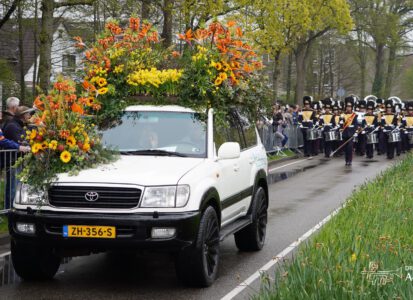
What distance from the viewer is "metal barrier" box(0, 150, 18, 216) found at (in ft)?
40.0

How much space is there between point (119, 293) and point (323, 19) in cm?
3263

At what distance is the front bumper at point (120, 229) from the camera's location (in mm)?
7578

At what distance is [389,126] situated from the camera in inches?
1293

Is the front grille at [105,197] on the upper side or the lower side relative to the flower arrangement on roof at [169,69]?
lower

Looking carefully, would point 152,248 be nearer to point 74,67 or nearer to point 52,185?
point 52,185

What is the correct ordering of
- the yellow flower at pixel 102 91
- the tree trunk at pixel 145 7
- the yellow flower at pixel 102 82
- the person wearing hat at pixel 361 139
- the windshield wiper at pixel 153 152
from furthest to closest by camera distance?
the person wearing hat at pixel 361 139
the tree trunk at pixel 145 7
the yellow flower at pixel 102 82
the yellow flower at pixel 102 91
the windshield wiper at pixel 153 152

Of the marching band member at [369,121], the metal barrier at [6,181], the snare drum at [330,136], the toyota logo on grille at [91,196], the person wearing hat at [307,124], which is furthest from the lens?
the marching band member at [369,121]

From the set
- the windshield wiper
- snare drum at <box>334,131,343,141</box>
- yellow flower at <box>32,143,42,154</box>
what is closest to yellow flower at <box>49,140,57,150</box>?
yellow flower at <box>32,143,42,154</box>

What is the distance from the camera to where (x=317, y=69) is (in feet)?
227

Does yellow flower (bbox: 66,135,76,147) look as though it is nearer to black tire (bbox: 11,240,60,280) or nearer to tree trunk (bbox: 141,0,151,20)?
black tire (bbox: 11,240,60,280)

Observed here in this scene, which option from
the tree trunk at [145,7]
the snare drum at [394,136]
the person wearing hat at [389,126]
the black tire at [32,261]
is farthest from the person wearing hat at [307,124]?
the black tire at [32,261]

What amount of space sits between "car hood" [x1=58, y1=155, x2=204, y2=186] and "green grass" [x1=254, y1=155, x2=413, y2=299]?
4.51 ft

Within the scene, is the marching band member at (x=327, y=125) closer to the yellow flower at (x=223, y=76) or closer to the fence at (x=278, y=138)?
the fence at (x=278, y=138)

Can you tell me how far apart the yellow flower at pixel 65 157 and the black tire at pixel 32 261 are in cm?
86
